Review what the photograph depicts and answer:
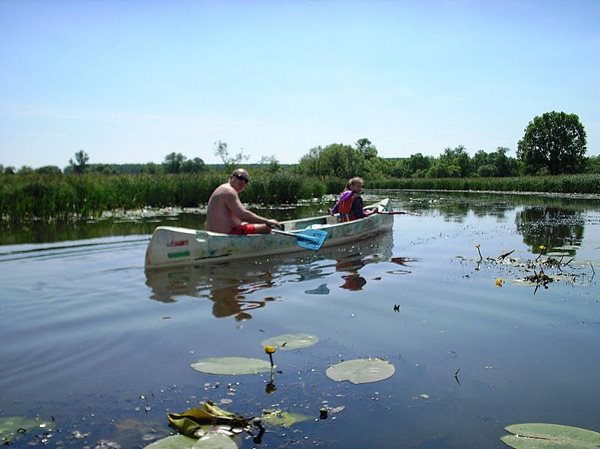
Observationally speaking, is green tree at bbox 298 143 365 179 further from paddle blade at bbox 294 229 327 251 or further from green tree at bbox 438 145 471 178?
paddle blade at bbox 294 229 327 251

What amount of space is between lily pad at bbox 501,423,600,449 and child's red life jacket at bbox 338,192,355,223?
900 centimetres

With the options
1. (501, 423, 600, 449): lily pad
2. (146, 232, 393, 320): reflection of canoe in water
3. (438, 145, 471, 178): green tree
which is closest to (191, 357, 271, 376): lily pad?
(146, 232, 393, 320): reflection of canoe in water

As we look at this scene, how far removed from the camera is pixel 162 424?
10.9 feet

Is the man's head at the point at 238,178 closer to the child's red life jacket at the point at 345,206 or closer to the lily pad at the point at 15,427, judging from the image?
the child's red life jacket at the point at 345,206

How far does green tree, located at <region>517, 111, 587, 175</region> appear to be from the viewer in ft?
203

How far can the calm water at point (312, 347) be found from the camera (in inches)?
135

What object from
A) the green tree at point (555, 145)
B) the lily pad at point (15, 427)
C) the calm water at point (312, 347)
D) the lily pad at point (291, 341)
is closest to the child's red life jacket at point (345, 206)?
the calm water at point (312, 347)

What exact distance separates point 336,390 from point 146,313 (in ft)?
9.33

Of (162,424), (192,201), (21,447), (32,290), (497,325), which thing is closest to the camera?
(21,447)

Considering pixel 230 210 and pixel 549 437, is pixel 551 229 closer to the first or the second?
pixel 230 210

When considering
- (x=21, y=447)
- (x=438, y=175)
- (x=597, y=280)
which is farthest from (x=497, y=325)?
(x=438, y=175)

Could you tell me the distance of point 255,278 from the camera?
315 inches

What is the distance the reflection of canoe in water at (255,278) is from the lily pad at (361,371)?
186 cm

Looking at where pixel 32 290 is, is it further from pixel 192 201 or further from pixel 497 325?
pixel 192 201
